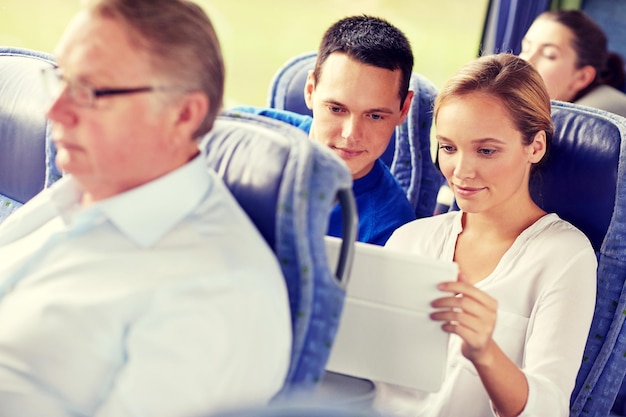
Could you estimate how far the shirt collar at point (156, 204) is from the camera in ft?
4.33

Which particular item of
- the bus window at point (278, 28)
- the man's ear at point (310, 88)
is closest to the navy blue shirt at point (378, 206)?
the man's ear at point (310, 88)

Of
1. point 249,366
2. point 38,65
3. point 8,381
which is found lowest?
point 8,381

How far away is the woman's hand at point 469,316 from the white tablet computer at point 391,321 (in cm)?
2

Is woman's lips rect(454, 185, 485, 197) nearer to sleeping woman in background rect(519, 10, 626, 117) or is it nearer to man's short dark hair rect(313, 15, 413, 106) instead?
man's short dark hair rect(313, 15, 413, 106)

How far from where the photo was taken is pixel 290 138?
4.71ft

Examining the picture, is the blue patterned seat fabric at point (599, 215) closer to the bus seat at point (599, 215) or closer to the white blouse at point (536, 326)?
the bus seat at point (599, 215)

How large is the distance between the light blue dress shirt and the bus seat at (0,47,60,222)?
2.71 feet

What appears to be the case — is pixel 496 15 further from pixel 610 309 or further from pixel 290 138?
pixel 290 138

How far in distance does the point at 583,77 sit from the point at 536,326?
2387 millimetres

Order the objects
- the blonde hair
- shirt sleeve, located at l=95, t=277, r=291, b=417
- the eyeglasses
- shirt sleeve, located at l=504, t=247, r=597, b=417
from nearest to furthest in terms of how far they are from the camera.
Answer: shirt sleeve, located at l=95, t=277, r=291, b=417
the eyeglasses
shirt sleeve, located at l=504, t=247, r=597, b=417
the blonde hair

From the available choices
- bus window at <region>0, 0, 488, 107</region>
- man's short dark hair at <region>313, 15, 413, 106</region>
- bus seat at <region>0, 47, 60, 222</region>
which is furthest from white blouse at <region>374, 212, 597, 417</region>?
bus window at <region>0, 0, 488, 107</region>

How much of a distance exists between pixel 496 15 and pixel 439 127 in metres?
3.10

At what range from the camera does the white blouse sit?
1.65 metres

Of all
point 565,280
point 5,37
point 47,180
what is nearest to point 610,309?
A: point 565,280
